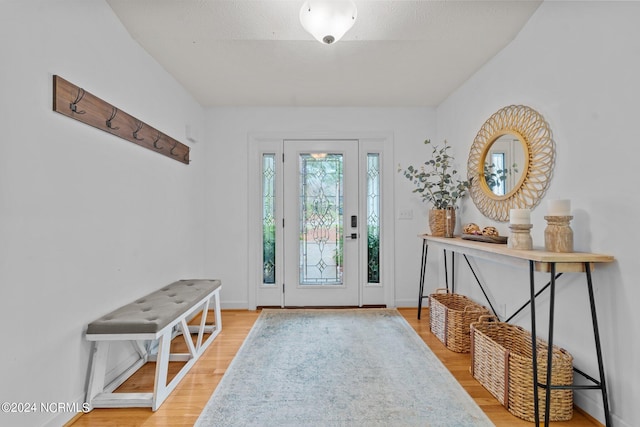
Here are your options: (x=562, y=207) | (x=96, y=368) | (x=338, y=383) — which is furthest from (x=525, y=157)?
(x=96, y=368)

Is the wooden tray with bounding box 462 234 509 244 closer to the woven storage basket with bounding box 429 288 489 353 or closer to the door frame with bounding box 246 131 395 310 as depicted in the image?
the woven storage basket with bounding box 429 288 489 353

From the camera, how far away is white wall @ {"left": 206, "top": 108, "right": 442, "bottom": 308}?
3.52 m

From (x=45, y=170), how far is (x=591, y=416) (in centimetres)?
306

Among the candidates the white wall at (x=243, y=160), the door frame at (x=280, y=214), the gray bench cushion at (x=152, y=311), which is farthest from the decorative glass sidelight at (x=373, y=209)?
the gray bench cushion at (x=152, y=311)

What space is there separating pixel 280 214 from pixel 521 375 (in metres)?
2.58

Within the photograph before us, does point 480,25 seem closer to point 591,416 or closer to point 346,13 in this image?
point 346,13

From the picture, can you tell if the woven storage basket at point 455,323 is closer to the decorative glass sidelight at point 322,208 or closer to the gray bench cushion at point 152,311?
the decorative glass sidelight at point 322,208

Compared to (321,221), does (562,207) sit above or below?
above

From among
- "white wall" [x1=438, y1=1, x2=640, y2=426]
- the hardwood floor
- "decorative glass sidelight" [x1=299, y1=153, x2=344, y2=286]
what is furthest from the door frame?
"white wall" [x1=438, y1=1, x2=640, y2=426]

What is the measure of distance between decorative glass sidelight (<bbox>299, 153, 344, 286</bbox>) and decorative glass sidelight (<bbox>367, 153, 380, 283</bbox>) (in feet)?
1.07

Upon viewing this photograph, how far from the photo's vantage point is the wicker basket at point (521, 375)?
1627 mm

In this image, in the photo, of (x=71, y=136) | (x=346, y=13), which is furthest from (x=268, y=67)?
(x=71, y=136)

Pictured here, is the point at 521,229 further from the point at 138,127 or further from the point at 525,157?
the point at 138,127

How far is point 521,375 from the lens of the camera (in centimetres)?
167
